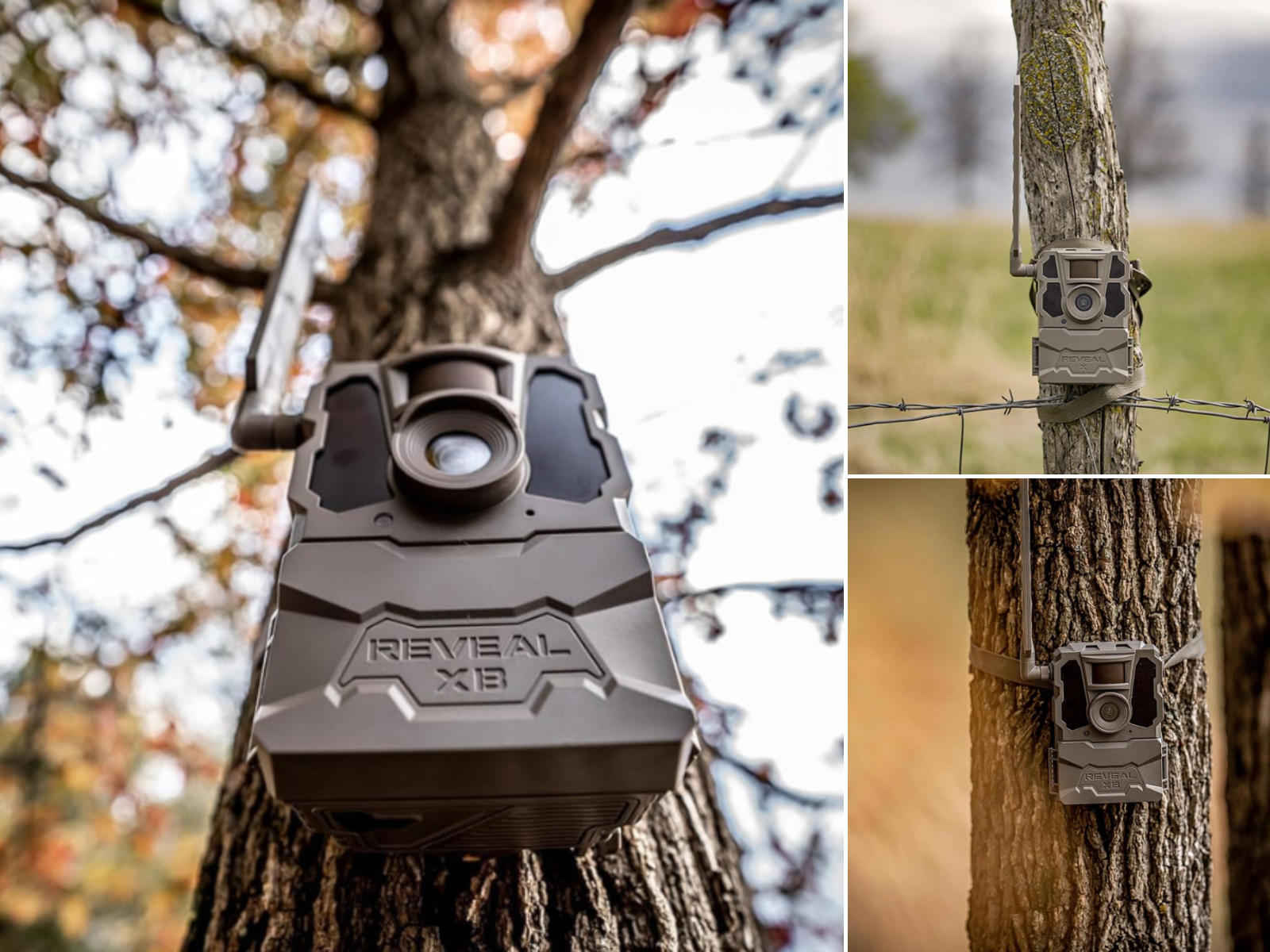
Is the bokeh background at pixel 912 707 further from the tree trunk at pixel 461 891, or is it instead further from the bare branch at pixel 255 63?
the bare branch at pixel 255 63

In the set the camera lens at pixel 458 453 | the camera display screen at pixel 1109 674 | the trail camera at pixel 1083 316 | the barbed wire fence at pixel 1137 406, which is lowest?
the camera display screen at pixel 1109 674

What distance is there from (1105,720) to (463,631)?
0.77 meters

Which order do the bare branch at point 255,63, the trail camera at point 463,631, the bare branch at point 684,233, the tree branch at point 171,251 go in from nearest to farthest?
1. the trail camera at point 463,631
2. the tree branch at point 171,251
3. the bare branch at point 684,233
4. the bare branch at point 255,63

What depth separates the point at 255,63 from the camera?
2246 millimetres

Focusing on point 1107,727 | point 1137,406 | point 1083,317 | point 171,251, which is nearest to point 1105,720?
point 1107,727

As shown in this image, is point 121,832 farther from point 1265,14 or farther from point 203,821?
point 1265,14

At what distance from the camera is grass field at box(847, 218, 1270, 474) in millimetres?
1011

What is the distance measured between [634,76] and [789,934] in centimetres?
227

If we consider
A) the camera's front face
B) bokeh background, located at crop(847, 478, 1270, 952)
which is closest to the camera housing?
bokeh background, located at crop(847, 478, 1270, 952)

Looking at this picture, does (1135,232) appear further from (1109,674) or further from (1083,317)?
(1109,674)

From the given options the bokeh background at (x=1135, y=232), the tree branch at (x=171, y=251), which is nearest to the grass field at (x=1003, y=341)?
the bokeh background at (x=1135, y=232)

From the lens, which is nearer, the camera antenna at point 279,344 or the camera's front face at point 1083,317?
the camera's front face at point 1083,317

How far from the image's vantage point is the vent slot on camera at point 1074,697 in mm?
1034

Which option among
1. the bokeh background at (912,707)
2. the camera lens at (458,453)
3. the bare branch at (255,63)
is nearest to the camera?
the camera lens at (458,453)
